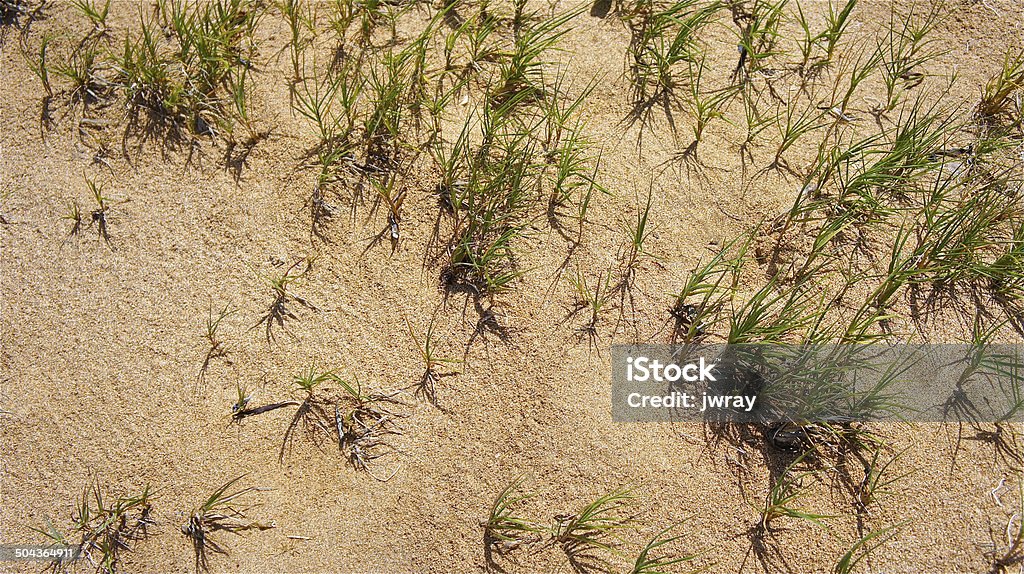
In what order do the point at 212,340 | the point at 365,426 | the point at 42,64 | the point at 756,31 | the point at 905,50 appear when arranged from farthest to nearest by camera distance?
the point at 905,50
the point at 756,31
the point at 42,64
the point at 212,340
the point at 365,426

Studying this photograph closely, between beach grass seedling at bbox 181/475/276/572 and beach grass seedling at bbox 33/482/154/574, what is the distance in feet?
0.42

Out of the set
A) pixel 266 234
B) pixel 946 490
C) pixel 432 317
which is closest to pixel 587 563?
pixel 432 317

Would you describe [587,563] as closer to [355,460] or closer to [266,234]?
[355,460]

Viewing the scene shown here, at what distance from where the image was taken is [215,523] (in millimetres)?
1933

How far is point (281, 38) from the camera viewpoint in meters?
2.67

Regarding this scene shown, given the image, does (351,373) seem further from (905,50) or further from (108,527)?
(905,50)

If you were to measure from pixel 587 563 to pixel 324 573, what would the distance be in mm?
701

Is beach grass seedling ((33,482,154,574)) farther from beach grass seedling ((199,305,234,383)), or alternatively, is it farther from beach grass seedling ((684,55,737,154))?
beach grass seedling ((684,55,737,154))

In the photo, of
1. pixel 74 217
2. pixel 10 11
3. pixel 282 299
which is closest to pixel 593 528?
pixel 282 299

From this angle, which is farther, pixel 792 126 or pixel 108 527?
pixel 792 126

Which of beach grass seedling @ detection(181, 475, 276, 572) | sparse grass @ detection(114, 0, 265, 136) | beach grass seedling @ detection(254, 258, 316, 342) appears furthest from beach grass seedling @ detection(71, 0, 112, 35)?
beach grass seedling @ detection(181, 475, 276, 572)

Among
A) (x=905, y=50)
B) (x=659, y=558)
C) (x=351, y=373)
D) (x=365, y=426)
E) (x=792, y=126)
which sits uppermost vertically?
(x=905, y=50)

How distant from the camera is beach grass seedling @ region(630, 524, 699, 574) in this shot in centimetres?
185

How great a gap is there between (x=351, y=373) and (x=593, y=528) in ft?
2.70
